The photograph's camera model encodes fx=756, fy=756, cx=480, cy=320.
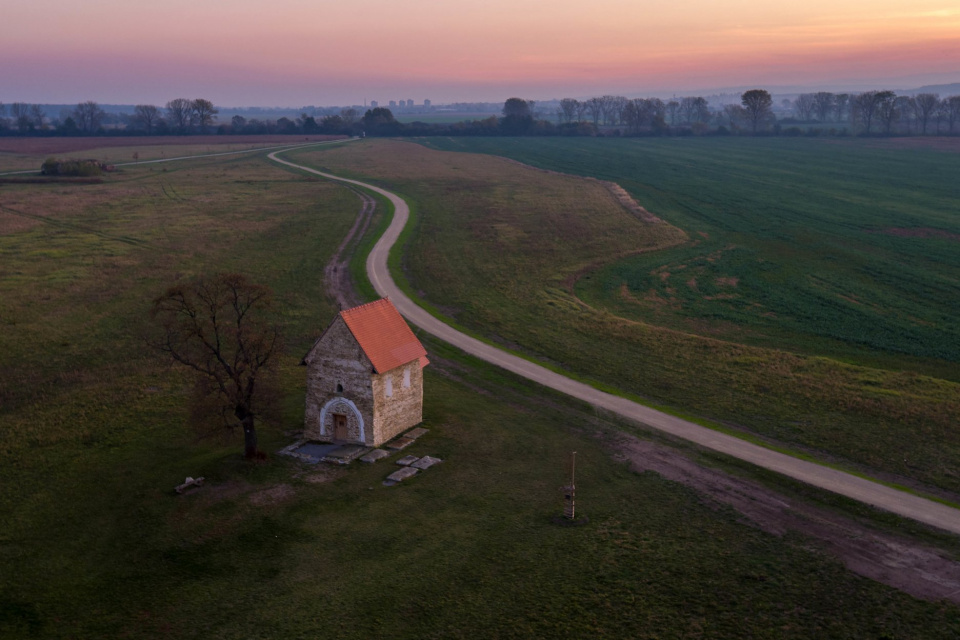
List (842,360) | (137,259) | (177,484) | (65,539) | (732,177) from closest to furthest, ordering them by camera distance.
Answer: (65,539) < (177,484) < (842,360) < (137,259) < (732,177)

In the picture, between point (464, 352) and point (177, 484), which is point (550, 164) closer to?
point (464, 352)

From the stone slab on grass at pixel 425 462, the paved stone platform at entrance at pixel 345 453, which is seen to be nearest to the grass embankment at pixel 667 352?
the stone slab on grass at pixel 425 462

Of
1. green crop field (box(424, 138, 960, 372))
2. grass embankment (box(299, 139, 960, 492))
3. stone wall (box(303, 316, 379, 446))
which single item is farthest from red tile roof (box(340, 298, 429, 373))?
green crop field (box(424, 138, 960, 372))

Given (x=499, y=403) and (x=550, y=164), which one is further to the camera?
(x=550, y=164)

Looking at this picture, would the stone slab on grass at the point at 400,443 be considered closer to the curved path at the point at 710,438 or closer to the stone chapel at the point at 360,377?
the stone chapel at the point at 360,377

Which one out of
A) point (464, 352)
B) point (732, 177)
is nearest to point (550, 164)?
point (732, 177)

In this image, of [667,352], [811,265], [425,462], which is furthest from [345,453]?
[811,265]

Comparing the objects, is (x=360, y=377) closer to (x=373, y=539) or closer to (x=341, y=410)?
(x=341, y=410)
